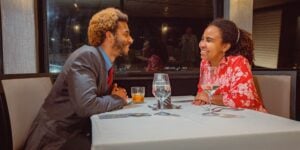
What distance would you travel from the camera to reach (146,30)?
349 centimetres

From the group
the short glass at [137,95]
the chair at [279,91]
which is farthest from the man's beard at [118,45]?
the chair at [279,91]

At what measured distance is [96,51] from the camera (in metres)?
1.82

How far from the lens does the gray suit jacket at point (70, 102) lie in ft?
5.44

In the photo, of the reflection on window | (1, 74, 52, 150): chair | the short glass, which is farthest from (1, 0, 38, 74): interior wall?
the short glass

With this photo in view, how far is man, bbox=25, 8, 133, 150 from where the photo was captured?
1629 mm

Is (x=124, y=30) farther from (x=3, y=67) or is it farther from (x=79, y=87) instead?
(x=3, y=67)

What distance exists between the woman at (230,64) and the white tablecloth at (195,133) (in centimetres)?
43

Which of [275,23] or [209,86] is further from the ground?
[275,23]

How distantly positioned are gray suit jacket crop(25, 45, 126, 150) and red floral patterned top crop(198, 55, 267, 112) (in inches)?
21.8

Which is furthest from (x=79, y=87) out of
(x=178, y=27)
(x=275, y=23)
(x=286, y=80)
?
(x=275, y=23)

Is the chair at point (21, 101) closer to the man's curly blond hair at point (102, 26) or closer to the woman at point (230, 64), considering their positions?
the man's curly blond hair at point (102, 26)

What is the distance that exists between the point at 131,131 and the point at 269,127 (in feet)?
1.63

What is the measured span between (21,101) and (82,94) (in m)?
0.51

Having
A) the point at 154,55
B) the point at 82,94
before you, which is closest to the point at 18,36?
the point at 154,55
